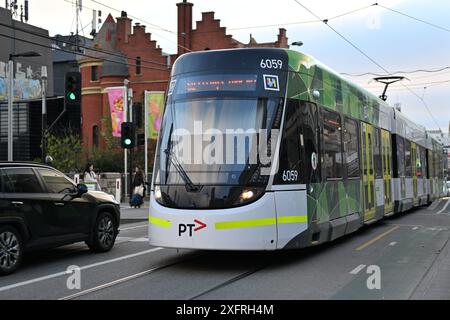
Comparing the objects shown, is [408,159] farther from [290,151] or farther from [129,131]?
Answer: [290,151]

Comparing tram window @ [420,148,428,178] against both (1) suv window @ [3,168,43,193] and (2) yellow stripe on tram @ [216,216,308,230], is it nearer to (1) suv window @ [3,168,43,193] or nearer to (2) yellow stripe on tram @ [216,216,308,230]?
(2) yellow stripe on tram @ [216,216,308,230]

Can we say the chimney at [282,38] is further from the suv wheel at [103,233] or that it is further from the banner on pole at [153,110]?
the suv wheel at [103,233]

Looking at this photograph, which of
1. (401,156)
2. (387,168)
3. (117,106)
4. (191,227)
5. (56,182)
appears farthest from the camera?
(117,106)

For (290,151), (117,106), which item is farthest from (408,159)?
(117,106)

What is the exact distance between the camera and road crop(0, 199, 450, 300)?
7027 millimetres

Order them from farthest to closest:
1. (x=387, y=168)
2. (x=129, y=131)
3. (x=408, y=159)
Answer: (x=408, y=159), (x=129, y=131), (x=387, y=168)

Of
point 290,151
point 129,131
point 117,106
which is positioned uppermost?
point 117,106

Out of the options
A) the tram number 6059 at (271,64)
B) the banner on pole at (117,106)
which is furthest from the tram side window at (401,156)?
the banner on pole at (117,106)

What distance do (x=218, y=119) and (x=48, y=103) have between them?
4602cm

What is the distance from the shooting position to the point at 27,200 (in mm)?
8758

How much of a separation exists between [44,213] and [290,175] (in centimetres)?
401

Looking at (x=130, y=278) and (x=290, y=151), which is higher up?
(x=290, y=151)

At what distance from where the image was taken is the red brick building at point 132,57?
5156 cm

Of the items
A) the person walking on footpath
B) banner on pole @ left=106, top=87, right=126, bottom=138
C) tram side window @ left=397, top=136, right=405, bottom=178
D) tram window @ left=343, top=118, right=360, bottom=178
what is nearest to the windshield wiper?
tram window @ left=343, top=118, right=360, bottom=178
